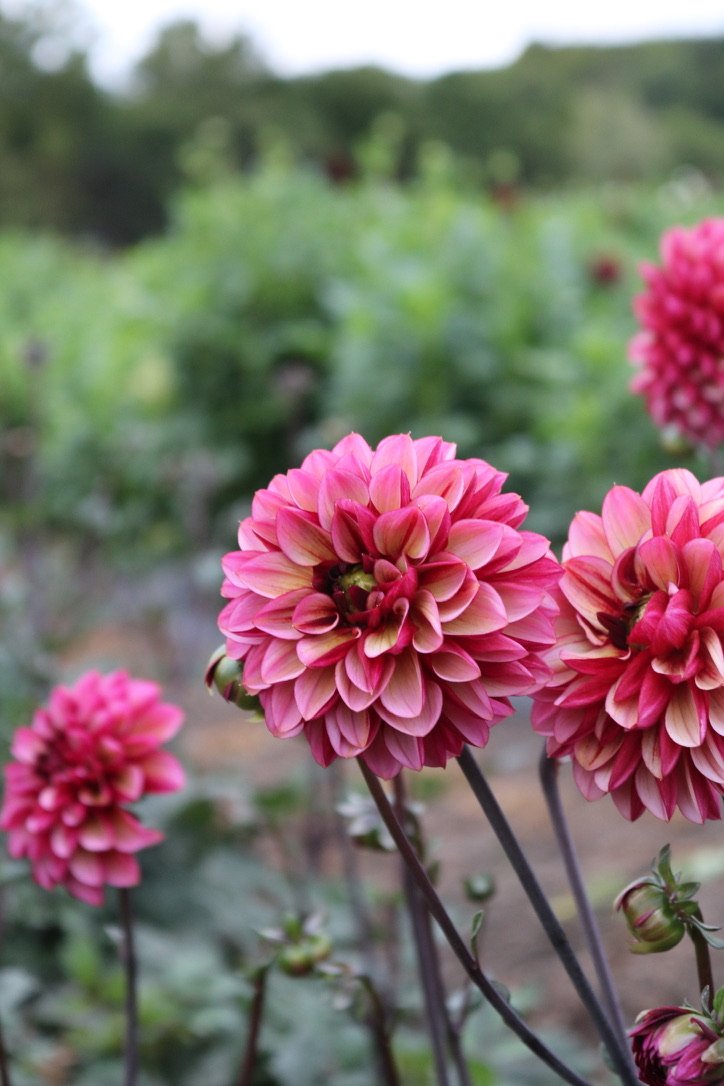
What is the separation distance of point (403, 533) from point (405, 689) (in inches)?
3.7

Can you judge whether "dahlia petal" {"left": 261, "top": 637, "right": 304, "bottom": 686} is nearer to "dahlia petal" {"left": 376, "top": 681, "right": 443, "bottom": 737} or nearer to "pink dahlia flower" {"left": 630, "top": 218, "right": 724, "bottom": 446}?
"dahlia petal" {"left": 376, "top": 681, "right": 443, "bottom": 737}

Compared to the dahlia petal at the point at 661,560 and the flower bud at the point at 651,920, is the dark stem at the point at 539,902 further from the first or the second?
the dahlia petal at the point at 661,560

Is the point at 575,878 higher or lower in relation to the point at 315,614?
lower

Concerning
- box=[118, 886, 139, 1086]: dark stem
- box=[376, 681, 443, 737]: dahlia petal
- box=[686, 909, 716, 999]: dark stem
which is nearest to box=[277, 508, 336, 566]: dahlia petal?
box=[376, 681, 443, 737]: dahlia petal

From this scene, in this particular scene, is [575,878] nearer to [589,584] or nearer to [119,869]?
[589,584]

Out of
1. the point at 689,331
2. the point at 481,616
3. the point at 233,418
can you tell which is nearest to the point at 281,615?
the point at 481,616

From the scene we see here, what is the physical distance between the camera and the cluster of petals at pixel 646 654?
0.63 meters

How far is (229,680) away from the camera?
0.75 m

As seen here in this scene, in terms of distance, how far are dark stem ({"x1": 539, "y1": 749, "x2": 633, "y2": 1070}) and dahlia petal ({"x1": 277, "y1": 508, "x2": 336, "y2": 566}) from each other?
22 centimetres

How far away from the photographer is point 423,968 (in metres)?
0.95

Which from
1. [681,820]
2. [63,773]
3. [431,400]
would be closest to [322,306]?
[431,400]

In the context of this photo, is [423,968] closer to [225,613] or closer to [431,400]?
[225,613]

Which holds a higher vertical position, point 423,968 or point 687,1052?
point 423,968

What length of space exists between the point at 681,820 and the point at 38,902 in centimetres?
128
